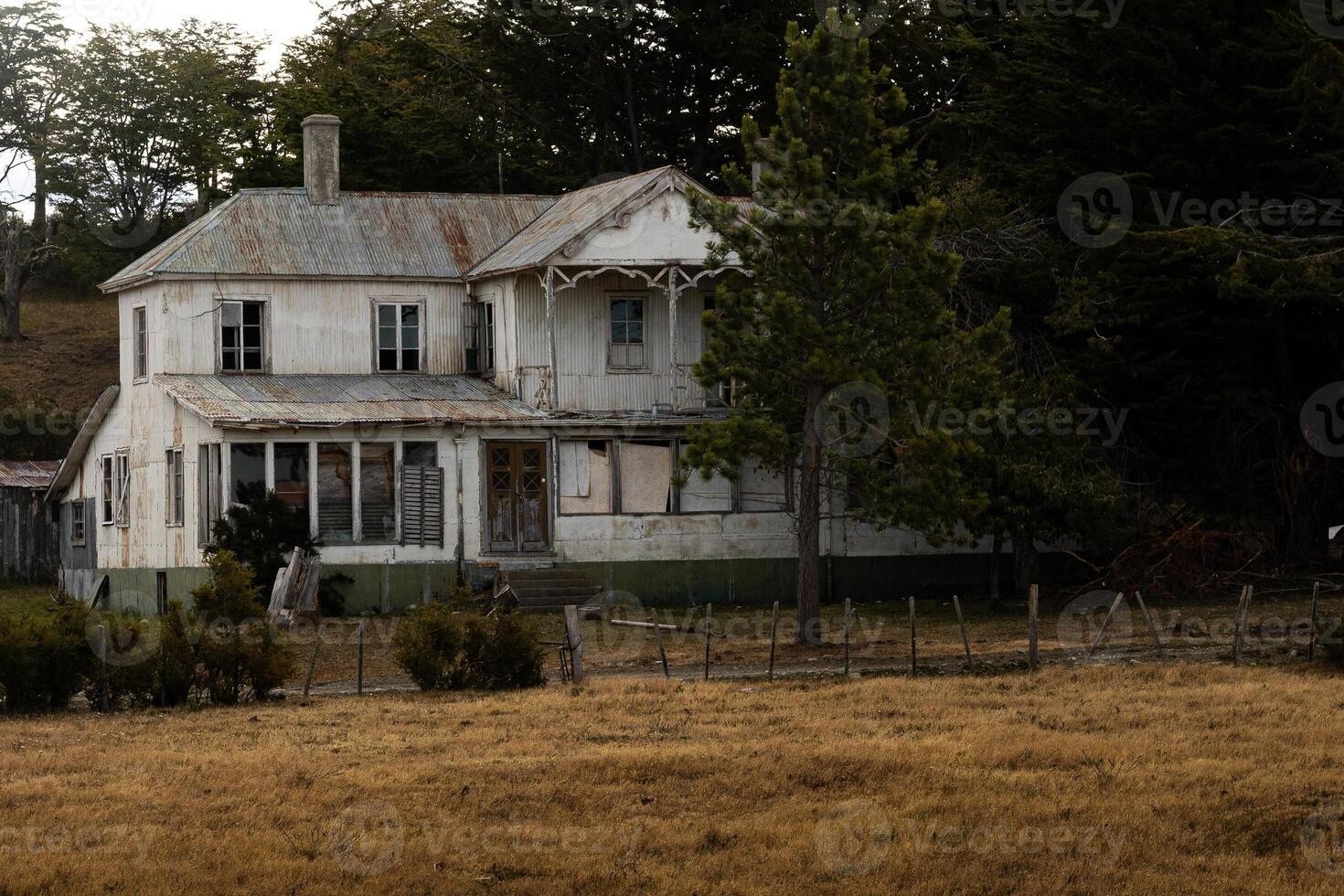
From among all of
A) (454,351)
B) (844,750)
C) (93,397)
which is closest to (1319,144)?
(454,351)

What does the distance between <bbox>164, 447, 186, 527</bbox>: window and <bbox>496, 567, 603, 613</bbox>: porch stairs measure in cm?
610

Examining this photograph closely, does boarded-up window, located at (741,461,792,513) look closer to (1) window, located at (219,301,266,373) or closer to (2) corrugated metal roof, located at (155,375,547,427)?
(2) corrugated metal roof, located at (155,375,547,427)

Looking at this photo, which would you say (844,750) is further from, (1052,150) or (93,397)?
(93,397)

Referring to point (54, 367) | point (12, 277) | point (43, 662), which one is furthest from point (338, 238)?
point (12, 277)

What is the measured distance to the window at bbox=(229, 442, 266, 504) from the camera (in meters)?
33.1

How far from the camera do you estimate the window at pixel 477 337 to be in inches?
1511

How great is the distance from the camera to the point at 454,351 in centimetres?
3838

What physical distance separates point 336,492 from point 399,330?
5.08m

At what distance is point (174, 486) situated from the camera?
35438mm

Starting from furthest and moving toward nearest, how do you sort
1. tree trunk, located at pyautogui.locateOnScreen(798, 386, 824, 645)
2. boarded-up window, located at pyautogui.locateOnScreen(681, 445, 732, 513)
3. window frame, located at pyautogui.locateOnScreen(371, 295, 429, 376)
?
window frame, located at pyautogui.locateOnScreen(371, 295, 429, 376)
boarded-up window, located at pyautogui.locateOnScreen(681, 445, 732, 513)
tree trunk, located at pyautogui.locateOnScreen(798, 386, 824, 645)

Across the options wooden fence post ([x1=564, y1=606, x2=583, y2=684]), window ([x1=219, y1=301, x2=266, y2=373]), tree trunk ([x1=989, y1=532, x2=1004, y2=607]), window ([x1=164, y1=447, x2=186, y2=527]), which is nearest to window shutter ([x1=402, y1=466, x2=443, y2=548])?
window ([x1=164, y1=447, x2=186, y2=527])

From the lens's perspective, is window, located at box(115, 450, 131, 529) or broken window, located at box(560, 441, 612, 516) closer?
broken window, located at box(560, 441, 612, 516)

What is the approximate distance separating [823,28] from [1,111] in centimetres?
4388

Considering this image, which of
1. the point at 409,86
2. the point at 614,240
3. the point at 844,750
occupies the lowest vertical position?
the point at 844,750
